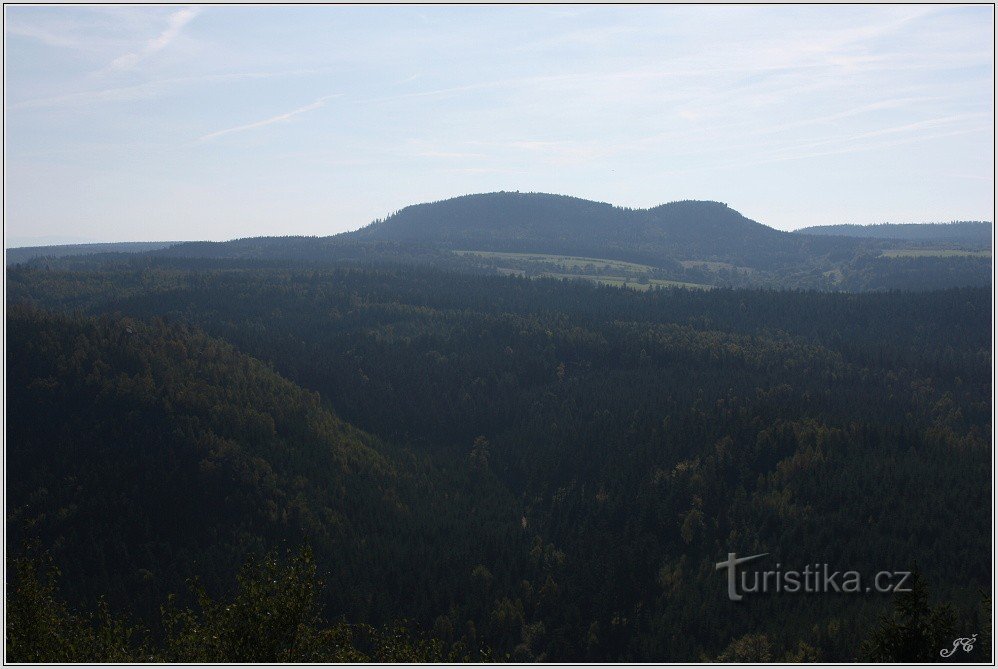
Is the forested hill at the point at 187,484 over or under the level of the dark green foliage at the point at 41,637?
under

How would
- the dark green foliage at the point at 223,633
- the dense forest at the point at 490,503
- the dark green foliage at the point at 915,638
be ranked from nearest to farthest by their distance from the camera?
the dark green foliage at the point at 223,633
the dark green foliage at the point at 915,638
the dense forest at the point at 490,503

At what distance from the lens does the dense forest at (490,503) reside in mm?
67062

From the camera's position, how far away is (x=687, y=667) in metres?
35.9

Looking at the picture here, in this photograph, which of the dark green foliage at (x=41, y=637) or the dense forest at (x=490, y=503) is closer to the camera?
the dark green foliage at (x=41, y=637)

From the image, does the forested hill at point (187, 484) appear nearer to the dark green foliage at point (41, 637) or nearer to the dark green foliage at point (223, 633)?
the dark green foliage at point (41, 637)

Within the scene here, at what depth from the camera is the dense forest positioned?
220 ft

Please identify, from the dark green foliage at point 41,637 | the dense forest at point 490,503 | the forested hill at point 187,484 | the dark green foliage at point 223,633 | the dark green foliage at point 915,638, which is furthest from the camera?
the forested hill at point 187,484

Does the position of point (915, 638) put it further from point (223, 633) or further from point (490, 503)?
point (490, 503)

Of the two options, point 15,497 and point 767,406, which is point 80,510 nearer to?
point 15,497

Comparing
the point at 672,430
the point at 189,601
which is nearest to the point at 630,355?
the point at 672,430

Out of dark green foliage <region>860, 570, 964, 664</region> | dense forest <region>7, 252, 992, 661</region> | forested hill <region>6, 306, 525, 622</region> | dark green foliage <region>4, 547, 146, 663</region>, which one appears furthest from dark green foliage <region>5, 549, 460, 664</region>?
forested hill <region>6, 306, 525, 622</region>

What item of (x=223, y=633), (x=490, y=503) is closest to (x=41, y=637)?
(x=223, y=633)

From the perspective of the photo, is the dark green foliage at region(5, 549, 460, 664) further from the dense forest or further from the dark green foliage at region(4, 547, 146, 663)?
the dense forest

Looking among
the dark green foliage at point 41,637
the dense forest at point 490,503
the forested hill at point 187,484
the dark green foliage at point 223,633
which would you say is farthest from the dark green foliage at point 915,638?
the forested hill at point 187,484
